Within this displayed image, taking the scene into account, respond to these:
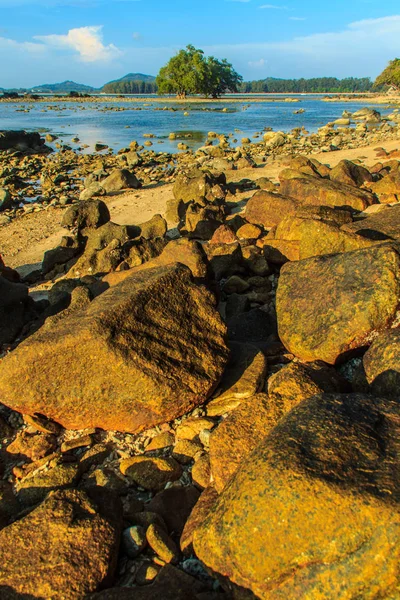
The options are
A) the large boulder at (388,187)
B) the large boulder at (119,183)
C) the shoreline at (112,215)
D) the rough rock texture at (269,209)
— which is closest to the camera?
the rough rock texture at (269,209)

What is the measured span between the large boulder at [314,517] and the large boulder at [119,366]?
1223 millimetres

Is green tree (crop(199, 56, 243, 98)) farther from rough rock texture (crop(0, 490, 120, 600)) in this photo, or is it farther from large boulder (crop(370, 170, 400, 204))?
rough rock texture (crop(0, 490, 120, 600))

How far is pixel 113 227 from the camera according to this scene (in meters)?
8.55

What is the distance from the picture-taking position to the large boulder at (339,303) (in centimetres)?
371

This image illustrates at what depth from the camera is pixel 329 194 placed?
9.02 metres

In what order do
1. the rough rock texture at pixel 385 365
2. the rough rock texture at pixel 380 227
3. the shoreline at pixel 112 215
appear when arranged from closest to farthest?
the rough rock texture at pixel 385 365, the rough rock texture at pixel 380 227, the shoreline at pixel 112 215

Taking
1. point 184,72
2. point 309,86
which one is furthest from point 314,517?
point 309,86

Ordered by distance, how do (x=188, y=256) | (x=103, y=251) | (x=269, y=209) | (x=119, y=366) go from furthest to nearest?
(x=269, y=209), (x=103, y=251), (x=188, y=256), (x=119, y=366)

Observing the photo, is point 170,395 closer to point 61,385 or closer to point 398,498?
point 61,385

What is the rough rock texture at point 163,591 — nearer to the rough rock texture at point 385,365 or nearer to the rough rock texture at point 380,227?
the rough rock texture at point 385,365

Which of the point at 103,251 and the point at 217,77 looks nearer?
the point at 103,251

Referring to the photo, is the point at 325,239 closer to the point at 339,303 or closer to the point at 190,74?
the point at 339,303

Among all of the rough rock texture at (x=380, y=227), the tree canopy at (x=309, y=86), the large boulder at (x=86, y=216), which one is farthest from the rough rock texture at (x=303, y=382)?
the tree canopy at (x=309, y=86)

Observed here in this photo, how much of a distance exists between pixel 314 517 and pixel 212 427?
163 centimetres
